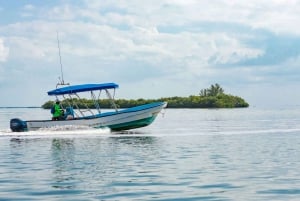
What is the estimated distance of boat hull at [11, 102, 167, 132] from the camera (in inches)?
1359

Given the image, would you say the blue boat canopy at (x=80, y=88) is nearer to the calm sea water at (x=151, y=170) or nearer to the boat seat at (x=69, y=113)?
the boat seat at (x=69, y=113)

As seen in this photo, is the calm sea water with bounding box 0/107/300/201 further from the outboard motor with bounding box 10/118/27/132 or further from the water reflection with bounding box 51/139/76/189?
the outboard motor with bounding box 10/118/27/132

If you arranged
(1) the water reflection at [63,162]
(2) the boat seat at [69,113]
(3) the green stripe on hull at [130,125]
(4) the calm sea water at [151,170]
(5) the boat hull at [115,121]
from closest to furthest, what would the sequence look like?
(4) the calm sea water at [151,170]
(1) the water reflection at [63,162]
(5) the boat hull at [115,121]
(2) the boat seat at [69,113]
(3) the green stripe on hull at [130,125]

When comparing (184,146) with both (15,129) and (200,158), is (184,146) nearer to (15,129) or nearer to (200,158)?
(200,158)

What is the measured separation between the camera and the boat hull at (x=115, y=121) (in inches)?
1359

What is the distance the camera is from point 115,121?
1414 inches

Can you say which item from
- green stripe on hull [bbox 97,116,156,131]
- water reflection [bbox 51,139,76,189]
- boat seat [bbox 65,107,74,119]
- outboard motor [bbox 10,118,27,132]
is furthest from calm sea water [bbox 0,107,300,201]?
green stripe on hull [bbox 97,116,156,131]

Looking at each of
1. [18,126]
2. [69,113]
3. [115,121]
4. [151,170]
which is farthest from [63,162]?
[115,121]

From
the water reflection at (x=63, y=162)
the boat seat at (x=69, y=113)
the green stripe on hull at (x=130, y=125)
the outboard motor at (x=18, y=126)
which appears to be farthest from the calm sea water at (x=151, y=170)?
the green stripe on hull at (x=130, y=125)

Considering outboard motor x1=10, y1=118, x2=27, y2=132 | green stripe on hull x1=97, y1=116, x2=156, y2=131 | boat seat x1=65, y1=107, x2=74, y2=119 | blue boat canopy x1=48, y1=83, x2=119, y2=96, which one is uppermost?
blue boat canopy x1=48, y1=83, x2=119, y2=96

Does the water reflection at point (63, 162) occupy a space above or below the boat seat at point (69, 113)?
below

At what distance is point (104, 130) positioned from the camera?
35.4 meters

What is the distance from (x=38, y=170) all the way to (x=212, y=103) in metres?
123

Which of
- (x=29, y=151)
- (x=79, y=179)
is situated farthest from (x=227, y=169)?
(x=29, y=151)
